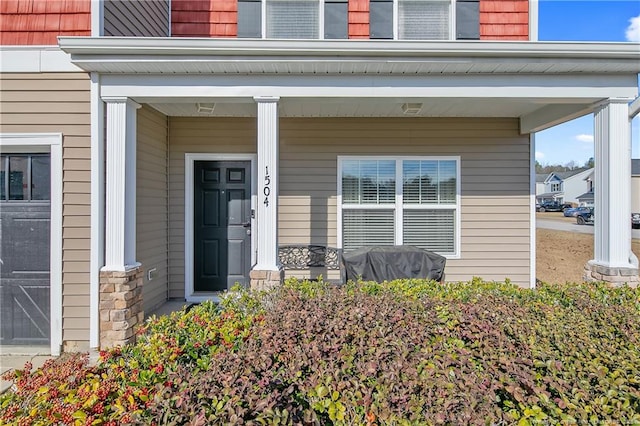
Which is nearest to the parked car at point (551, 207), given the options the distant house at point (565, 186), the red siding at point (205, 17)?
the distant house at point (565, 186)

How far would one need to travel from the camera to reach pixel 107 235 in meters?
3.80

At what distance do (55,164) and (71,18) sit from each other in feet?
5.26

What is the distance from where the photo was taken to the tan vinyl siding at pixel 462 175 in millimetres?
5516

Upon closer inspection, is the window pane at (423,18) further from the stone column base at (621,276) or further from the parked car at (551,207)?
the parked car at (551,207)

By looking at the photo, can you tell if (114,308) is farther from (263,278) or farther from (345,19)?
(345,19)

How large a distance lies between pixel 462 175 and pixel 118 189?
185 inches

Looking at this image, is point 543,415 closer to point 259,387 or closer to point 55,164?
point 259,387

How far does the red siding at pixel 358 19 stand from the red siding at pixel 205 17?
1.68 m

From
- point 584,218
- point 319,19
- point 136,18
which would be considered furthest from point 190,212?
point 584,218

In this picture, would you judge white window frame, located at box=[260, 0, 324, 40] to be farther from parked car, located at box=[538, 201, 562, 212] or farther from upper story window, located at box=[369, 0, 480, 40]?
parked car, located at box=[538, 201, 562, 212]

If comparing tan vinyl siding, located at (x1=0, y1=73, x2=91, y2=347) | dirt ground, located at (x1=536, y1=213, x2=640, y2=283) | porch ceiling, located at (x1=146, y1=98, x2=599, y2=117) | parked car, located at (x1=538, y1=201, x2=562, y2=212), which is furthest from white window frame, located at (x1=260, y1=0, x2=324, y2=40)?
parked car, located at (x1=538, y1=201, x2=562, y2=212)

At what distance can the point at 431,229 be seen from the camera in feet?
18.4

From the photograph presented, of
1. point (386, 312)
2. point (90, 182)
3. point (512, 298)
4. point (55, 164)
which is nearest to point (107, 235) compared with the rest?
point (90, 182)

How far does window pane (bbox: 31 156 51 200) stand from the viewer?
3.94 metres
